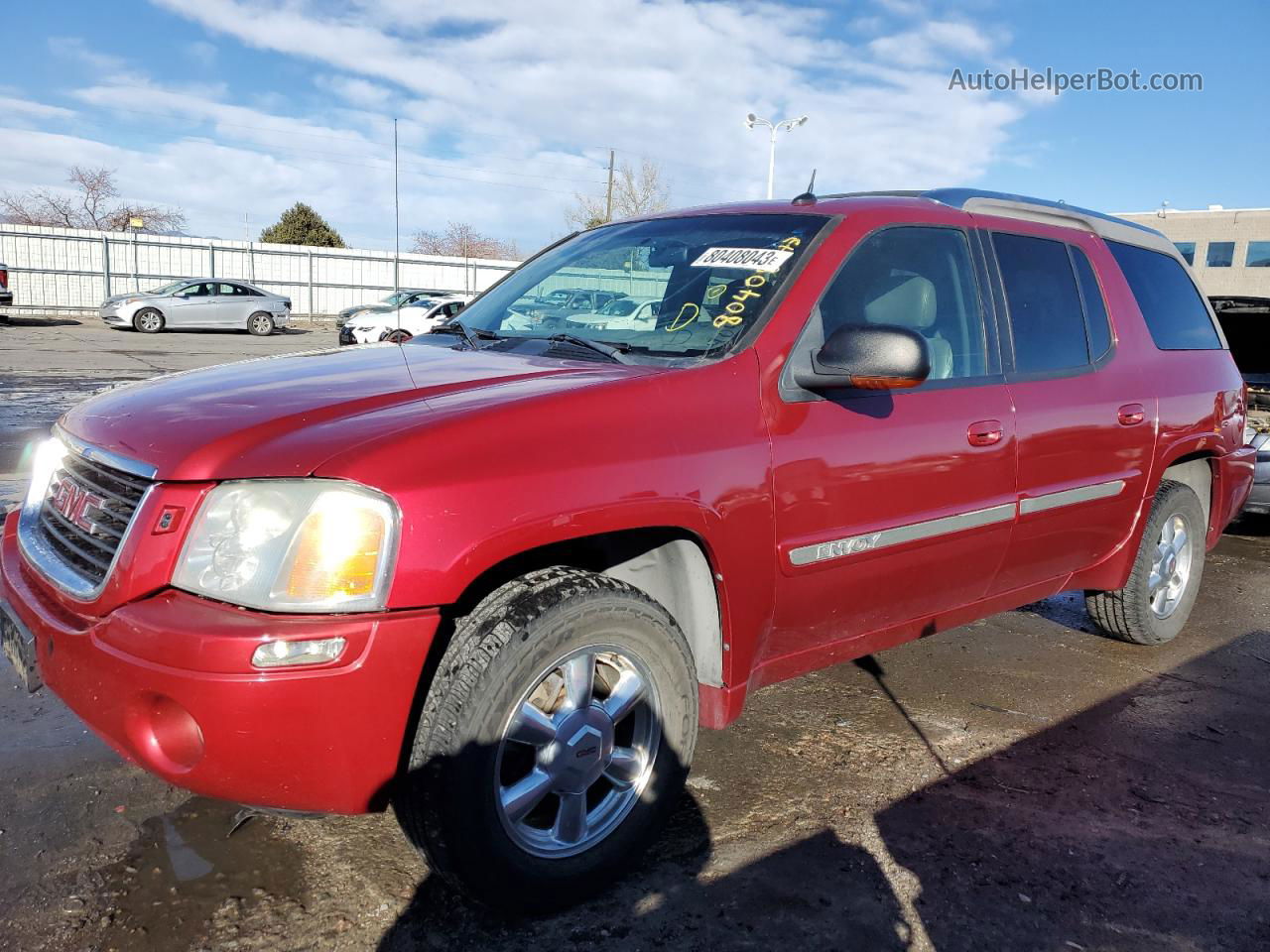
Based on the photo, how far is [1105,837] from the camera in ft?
9.47

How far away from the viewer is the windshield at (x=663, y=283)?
9.51 ft

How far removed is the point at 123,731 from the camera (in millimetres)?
2127

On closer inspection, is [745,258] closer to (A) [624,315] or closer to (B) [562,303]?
(A) [624,315]

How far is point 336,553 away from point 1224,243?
60500mm

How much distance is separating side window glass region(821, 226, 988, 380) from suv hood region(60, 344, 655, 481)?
2.78ft

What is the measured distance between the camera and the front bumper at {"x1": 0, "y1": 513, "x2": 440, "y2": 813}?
6.50 feet

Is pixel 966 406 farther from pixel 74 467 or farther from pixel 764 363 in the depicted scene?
pixel 74 467

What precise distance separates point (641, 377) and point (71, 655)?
1459mm

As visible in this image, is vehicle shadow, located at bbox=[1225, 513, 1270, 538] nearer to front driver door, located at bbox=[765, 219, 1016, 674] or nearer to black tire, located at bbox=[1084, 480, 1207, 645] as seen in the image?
black tire, located at bbox=[1084, 480, 1207, 645]

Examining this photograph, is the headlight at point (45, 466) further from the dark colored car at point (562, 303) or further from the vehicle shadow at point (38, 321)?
the vehicle shadow at point (38, 321)

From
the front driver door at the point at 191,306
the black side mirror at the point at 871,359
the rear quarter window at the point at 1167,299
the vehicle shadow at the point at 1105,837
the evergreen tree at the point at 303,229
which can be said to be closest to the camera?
the vehicle shadow at the point at 1105,837

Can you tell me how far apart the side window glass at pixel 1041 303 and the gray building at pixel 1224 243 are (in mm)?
52804

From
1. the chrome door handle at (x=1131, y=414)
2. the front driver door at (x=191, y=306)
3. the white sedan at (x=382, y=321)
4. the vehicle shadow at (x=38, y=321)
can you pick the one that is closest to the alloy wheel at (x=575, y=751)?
the chrome door handle at (x=1131, y=414)

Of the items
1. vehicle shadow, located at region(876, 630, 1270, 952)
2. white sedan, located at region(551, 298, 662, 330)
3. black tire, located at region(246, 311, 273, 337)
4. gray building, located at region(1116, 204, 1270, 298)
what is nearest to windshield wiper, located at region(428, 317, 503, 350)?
white sedan, located at region(551, 298, 662, 330)
